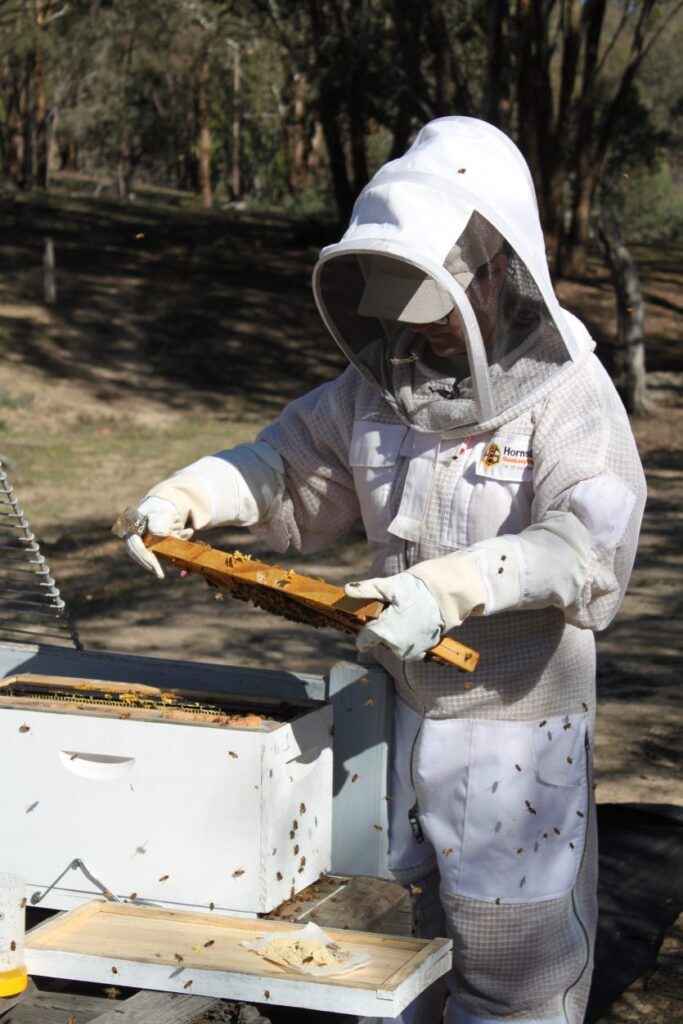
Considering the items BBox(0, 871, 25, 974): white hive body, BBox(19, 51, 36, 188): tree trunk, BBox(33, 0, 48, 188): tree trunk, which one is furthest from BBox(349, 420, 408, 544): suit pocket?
BBox(19, 51, 36, 188): tree trunk

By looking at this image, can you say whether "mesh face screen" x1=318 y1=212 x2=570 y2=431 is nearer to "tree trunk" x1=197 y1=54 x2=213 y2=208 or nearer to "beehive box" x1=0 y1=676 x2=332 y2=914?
"beehive box" x1=0 y1=676 x2=332 y2=914

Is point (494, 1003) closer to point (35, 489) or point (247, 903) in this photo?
point (247, 903)

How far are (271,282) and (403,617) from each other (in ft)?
53.9

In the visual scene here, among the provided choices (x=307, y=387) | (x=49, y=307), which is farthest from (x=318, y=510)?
(x=49, y=307)

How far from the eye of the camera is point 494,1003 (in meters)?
2.35

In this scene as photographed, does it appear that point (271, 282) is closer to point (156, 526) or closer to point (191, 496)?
point (191, 496)

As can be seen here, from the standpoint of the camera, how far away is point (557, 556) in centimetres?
200

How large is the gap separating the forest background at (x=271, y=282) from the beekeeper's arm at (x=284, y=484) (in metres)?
0.84

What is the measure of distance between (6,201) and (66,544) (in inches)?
624

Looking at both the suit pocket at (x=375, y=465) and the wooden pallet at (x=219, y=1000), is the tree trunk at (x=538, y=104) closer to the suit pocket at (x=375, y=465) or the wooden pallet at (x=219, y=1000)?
the suit pocket at (x=375, y=465)

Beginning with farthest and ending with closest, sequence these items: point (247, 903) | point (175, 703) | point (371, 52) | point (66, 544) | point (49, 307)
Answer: point (371, 52) → point (49, 307) → point (66, 544) → point (175, 703) → point (247, 903)

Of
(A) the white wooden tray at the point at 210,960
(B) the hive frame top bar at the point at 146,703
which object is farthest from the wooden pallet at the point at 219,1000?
(B) the hive frame top bar at the point at 146,703

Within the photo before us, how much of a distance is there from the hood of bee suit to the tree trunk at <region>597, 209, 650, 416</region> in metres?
9.52

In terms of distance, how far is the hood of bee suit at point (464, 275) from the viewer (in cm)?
214
